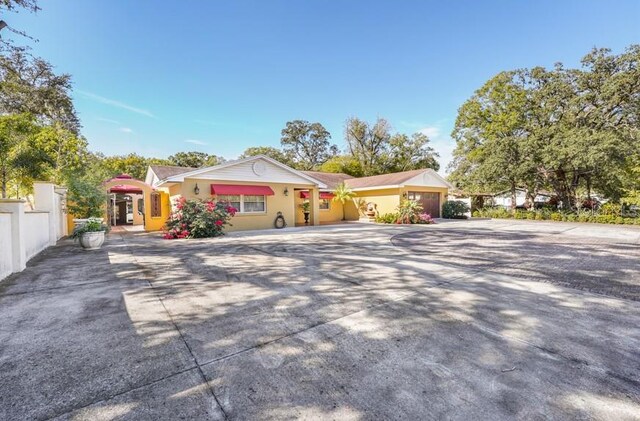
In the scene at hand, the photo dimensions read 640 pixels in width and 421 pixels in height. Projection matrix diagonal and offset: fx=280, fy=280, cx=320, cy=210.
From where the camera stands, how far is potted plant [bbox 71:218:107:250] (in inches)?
375

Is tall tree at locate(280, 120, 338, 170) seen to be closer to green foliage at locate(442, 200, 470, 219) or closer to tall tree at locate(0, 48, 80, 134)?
green foliage at locate(442, 200, 470, 219)

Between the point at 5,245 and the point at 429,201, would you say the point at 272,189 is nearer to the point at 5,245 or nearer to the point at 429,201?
the point at 5,245

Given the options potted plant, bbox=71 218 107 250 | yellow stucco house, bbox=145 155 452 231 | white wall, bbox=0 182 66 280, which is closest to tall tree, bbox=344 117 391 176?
yellow stucco house, bbox=145 155 452 231

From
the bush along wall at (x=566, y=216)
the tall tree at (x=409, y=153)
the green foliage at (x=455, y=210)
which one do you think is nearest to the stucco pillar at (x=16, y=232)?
the green foliage at (x=455, y=210)

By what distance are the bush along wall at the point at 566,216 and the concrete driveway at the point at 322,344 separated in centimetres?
1861

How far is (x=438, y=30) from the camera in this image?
47.0 ft

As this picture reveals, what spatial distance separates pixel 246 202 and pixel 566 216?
2338 cm

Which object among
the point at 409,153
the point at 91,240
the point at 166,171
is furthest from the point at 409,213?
the point at 409,153

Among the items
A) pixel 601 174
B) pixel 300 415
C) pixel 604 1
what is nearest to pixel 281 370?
pixel 300 415

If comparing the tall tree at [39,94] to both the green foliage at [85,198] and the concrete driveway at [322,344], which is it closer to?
the green foliage at [85,198]

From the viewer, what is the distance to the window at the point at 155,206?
16859 mm

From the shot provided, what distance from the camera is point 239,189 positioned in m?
15.4

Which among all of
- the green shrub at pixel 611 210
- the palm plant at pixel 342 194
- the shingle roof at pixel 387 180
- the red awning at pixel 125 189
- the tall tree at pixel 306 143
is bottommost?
the green shrub at pixel 611 210

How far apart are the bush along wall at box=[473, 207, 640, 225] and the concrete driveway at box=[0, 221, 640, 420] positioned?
1861 cm
